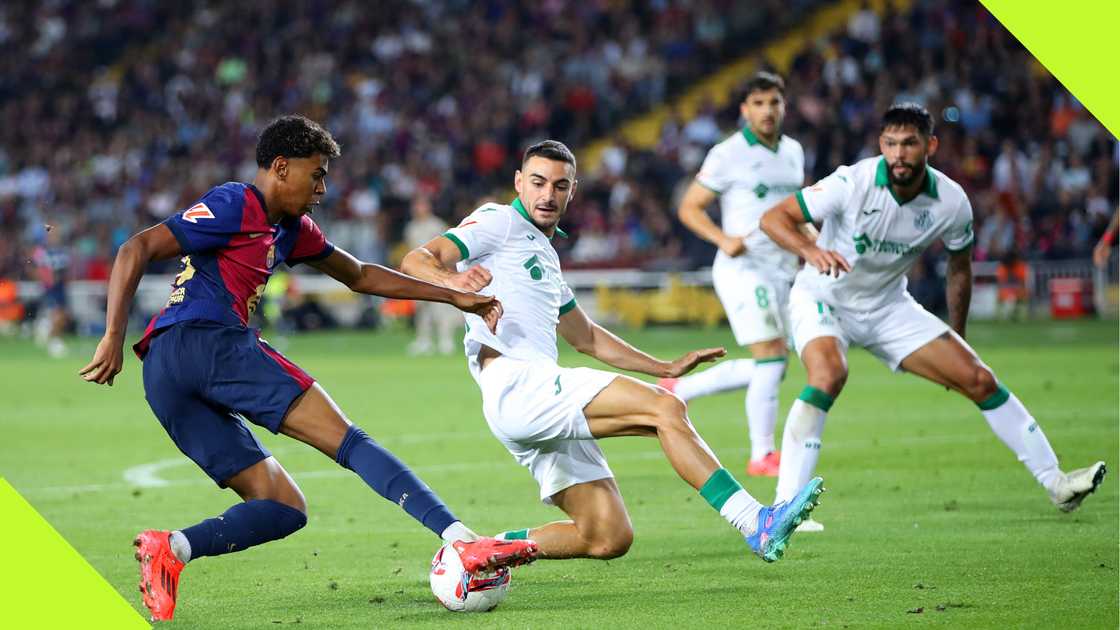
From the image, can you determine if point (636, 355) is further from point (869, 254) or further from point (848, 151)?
point (848, 151)

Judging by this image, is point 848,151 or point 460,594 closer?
point 460,594

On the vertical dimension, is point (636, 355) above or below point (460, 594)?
above

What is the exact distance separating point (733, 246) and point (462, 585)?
4.96 meters

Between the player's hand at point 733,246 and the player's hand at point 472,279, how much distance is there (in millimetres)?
4225

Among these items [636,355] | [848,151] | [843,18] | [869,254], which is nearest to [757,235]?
[869,254]

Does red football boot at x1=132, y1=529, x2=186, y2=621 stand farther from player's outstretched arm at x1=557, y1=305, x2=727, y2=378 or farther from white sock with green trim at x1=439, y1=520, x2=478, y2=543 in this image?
player's outstretched arm at x1=557, y1=305, x2=727, y2=378

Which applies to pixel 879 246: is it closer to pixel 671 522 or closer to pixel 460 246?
pixel 671 522

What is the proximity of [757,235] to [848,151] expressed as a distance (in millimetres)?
14837

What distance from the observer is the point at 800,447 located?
8195mm

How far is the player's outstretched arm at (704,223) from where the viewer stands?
10453mm

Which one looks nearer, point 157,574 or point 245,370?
point 157,574

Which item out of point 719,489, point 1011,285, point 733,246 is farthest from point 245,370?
point 1011,285

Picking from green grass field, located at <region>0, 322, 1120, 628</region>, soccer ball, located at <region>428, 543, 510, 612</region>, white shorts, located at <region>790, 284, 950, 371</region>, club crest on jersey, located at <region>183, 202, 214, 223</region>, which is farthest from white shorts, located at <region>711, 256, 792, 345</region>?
club crest on jersey, located at <region>183, 202, 214, 223</region>

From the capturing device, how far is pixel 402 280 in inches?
259
